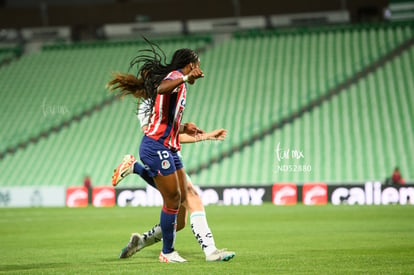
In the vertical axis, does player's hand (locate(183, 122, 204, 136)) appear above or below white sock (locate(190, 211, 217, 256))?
above

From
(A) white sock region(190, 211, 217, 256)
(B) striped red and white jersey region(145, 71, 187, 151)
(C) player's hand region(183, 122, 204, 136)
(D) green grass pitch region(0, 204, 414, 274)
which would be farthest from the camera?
(C) player's hand region(183, 122, 204, 136)

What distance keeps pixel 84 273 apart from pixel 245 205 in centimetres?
2024

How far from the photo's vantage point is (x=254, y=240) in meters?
13.8

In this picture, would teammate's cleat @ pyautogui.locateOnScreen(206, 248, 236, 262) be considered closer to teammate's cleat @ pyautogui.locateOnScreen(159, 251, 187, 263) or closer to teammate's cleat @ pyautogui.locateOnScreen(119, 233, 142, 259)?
teammate's cleat @ pyautogui.locateOnScreen(159, 251, 187, 263)

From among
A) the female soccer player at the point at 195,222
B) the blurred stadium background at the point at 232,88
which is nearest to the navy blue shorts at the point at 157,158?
the female soccer player at the point at 195,222

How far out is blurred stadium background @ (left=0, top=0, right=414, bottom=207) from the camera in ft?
109

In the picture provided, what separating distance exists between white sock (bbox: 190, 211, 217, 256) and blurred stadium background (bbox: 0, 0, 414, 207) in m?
19.6

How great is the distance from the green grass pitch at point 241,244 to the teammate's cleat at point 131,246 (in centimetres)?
11

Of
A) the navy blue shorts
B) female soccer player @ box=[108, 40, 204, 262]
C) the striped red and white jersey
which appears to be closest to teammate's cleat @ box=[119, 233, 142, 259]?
female soccer player @ box=[108, 40, 204, 262]

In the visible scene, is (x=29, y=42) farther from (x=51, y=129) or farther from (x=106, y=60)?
(x=51, y=129)

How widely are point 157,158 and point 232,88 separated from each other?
2846 cm

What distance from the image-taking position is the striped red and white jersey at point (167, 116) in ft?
32.4

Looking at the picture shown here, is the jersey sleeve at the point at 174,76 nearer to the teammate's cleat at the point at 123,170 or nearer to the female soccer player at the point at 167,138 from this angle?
the female soccer player at the point at 167,138

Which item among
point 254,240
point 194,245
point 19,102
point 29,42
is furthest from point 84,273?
point 29,42
